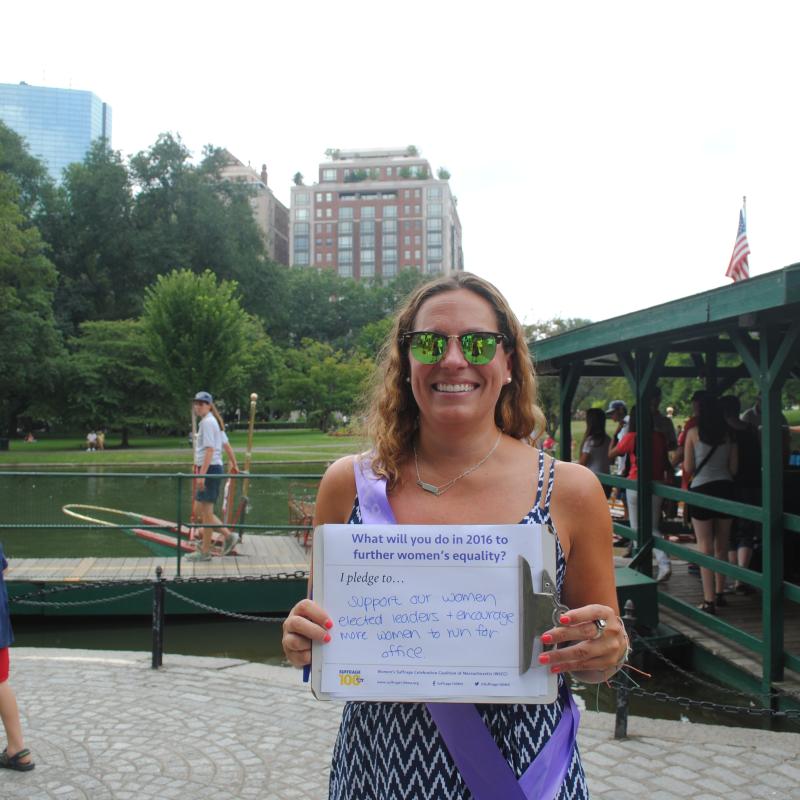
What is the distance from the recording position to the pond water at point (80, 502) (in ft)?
32.3

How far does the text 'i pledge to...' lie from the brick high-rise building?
15284 cm

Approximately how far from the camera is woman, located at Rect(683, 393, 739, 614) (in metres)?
7.86

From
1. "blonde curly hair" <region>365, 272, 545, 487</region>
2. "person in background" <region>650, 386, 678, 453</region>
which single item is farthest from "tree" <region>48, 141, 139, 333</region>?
"blonde curly hair" <region>365, 272, 545, 487</region>

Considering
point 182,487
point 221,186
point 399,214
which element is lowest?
point 182,487

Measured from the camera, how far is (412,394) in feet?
7.21

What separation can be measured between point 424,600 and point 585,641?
0.35m

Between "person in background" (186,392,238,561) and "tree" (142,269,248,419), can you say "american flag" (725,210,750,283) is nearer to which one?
"person in background" (186,392,238,561)

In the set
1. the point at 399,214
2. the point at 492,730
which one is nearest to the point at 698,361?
the point at 492,730

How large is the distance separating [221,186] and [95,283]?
12.0m

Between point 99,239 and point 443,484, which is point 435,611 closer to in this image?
point 443,484

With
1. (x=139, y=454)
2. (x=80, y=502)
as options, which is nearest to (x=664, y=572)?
(x=80, y=502)

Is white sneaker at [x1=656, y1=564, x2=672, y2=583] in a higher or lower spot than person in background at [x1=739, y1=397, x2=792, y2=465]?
lower

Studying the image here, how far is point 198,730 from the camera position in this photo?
5.29 m

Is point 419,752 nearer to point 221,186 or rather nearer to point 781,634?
point 781,634
